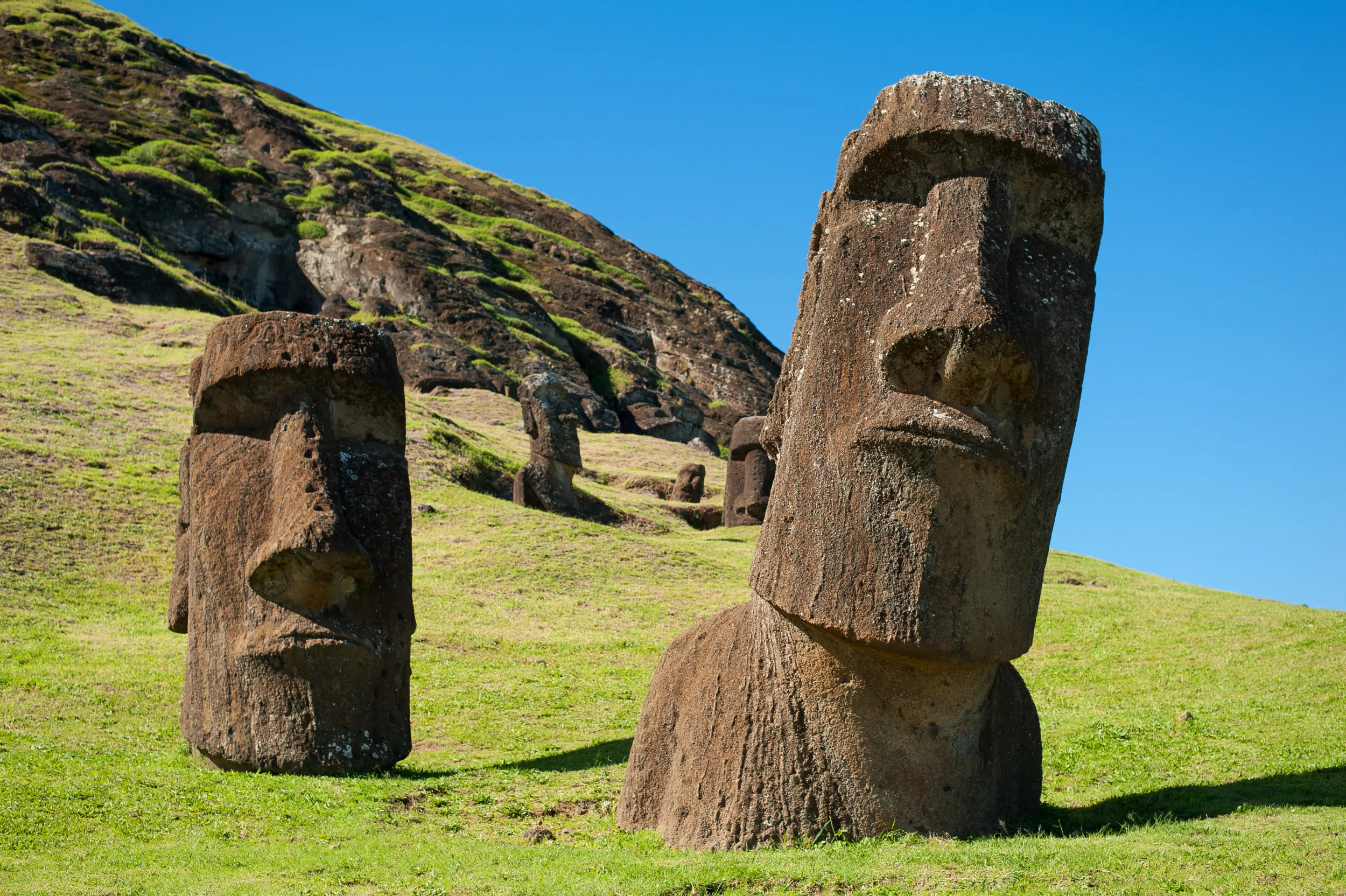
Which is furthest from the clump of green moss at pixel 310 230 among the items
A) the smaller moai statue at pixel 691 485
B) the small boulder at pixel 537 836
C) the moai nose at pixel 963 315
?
the moai nose at pixel 963 315

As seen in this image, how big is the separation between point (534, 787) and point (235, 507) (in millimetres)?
3118

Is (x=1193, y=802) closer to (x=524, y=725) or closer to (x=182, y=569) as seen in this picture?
(x=524, y=725)

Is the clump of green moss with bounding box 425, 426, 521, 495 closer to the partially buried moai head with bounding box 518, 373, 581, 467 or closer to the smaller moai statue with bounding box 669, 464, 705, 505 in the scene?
the partially buried moai head with bounding box 518, 373, 581, 467

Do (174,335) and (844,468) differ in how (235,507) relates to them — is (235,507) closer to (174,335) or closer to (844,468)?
(844,468)

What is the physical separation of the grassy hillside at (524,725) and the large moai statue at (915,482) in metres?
0.38

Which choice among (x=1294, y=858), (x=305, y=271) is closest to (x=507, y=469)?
(x=1294, y=858)

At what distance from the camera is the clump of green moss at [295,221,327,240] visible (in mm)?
58656

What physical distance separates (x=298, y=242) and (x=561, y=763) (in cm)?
5129

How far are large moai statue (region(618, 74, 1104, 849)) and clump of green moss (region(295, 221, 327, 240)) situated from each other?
180 ft

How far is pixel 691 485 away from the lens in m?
34.5

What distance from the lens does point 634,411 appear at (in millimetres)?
57406

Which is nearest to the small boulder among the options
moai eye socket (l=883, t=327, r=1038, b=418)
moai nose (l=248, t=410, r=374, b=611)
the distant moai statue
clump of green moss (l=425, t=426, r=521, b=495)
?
moai nose (l=248, t=410, r=374, b=611)

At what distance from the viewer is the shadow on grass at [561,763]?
34.2ft

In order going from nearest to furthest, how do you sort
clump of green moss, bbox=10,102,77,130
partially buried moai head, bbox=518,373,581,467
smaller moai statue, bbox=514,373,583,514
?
smaller moai statue, bbox=514,373,583,514
partially buried moai head, bbox=518,373,581,467
clump of green moss, bbox=10,102,77,130
